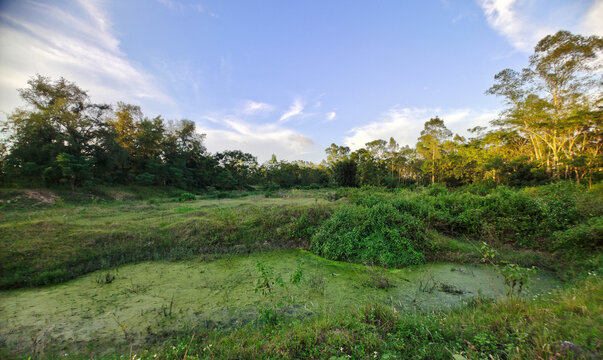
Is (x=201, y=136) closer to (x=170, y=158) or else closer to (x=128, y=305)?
(x=170, y=158)

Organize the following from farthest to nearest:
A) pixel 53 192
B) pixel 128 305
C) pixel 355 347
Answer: pixel 53 192, pixel 128 305, pixel 355 347

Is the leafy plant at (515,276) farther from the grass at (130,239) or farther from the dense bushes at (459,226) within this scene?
the grass at (130,239)

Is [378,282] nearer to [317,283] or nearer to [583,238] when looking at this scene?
[317,283]

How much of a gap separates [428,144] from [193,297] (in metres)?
34.9

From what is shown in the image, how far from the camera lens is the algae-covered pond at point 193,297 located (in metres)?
3.06

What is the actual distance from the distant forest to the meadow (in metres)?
13.0

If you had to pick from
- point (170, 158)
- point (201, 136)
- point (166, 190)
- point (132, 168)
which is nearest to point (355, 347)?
point (166, 190)

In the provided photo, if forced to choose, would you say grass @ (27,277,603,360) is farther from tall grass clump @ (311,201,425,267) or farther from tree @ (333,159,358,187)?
tree @ (333,159,358,187)

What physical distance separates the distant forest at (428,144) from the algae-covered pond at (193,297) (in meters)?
17.2

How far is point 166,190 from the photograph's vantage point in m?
27.2

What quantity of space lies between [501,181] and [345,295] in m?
21.9

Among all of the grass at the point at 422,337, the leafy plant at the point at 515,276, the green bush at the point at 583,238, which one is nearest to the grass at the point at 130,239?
the grass at the point at 422,337

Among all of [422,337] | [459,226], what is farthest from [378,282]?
[459,226]

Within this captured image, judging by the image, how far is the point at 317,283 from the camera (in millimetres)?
4484
